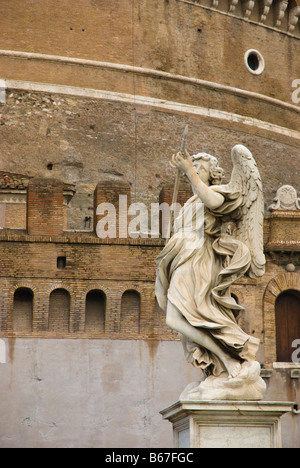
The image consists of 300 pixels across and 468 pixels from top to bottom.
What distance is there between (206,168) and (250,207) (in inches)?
17.6

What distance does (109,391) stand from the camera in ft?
53.9

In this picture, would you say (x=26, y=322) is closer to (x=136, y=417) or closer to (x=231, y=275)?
(x=136, y=417)

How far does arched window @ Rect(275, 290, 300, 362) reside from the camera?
18.0 metres

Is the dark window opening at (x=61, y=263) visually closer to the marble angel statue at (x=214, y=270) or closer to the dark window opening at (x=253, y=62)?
the marble angel statue at (x=214, y=270)

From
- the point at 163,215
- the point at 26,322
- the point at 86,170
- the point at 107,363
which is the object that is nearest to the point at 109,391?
the point at 107,363

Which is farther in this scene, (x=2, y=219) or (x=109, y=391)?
(x=2, y=219)

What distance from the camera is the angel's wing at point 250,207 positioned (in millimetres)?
8227

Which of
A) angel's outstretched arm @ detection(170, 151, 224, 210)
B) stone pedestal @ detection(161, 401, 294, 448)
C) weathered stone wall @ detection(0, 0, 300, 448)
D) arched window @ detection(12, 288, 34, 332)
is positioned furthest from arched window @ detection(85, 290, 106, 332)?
stone pedestal @ detection(161, 401, 294, 448)

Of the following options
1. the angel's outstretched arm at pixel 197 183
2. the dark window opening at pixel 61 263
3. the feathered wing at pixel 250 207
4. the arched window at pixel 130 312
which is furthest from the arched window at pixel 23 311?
the angel's outstretched arm at pixel 197 183

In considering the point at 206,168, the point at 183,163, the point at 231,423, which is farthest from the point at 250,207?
the point at 231,423

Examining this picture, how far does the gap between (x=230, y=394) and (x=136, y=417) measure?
884cm

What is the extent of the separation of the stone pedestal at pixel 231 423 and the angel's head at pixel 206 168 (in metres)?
1.75

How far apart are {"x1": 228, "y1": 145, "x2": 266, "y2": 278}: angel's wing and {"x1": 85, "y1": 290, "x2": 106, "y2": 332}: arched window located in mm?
8805

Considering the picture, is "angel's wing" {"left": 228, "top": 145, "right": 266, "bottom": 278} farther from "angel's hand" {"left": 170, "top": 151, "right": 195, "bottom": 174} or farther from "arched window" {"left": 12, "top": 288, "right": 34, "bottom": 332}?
"arched window" {"left": 12, "top": 288, "right": 34, "bottom": 332}
